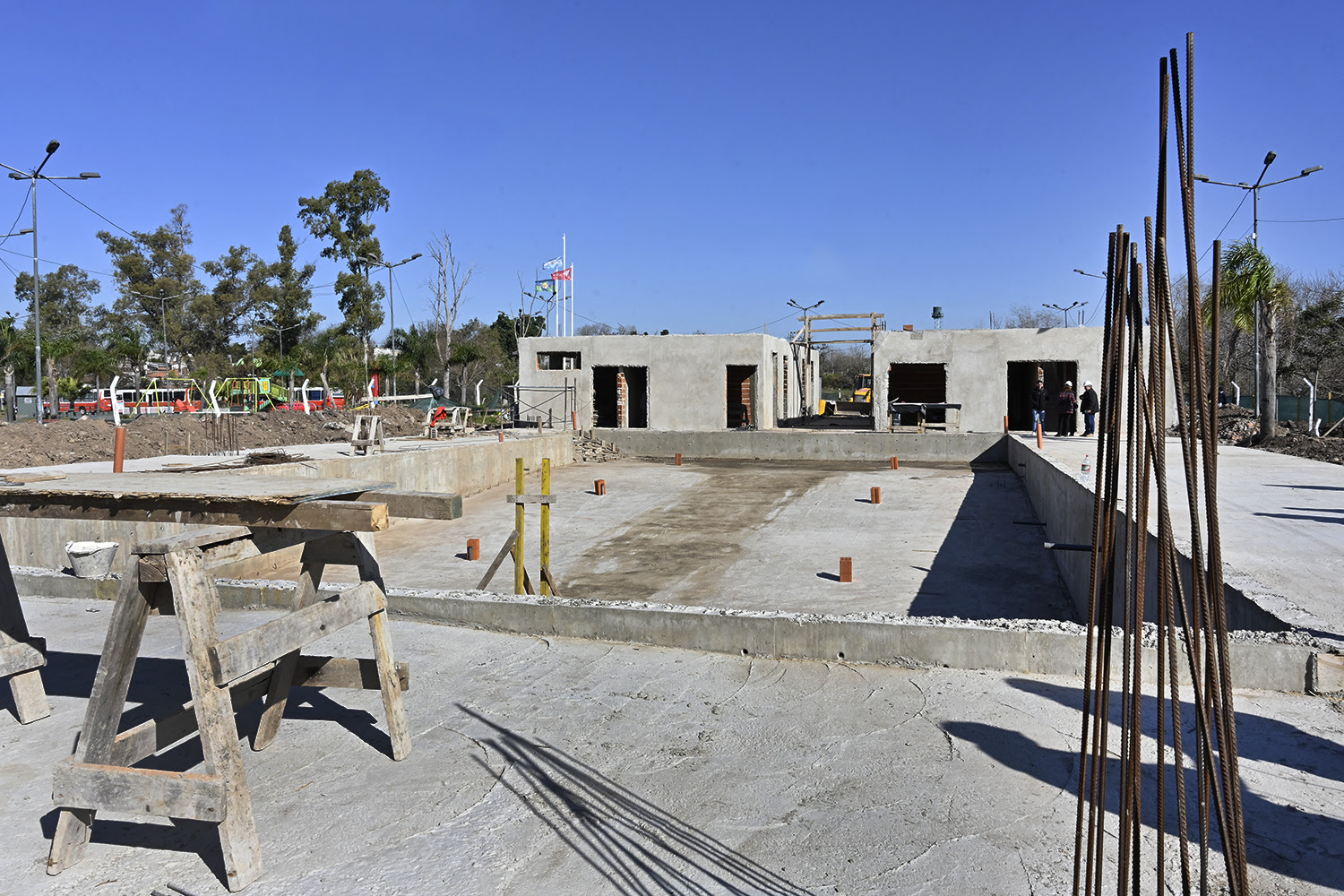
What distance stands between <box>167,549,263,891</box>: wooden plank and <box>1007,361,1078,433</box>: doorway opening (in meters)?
30.4

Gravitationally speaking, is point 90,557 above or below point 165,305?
below

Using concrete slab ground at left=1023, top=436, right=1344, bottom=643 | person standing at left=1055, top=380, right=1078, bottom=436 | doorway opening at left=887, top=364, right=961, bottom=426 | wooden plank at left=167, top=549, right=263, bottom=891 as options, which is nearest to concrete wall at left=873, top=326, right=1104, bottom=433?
person standing at left=1055, top=380, right=1078, bottom=436

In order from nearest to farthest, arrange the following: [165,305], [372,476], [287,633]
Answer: [287,633] < [372,476] < [165,305]

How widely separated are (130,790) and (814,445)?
1001 inches

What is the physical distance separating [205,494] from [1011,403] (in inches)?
1372

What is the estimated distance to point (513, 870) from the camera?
3.40m

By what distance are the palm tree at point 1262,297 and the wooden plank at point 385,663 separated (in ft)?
70.6

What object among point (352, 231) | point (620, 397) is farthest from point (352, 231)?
point (620, 397)

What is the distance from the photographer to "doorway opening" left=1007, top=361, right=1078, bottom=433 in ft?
105

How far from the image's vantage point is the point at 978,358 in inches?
1182

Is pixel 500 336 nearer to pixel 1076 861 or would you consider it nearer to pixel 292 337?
pixel 292 337

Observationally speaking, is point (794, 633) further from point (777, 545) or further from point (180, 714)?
point (777, 545)

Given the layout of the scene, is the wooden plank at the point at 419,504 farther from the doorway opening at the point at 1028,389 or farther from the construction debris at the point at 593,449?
the doorway opening at the point at 1028,389

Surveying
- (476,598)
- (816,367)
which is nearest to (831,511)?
(476,598)
